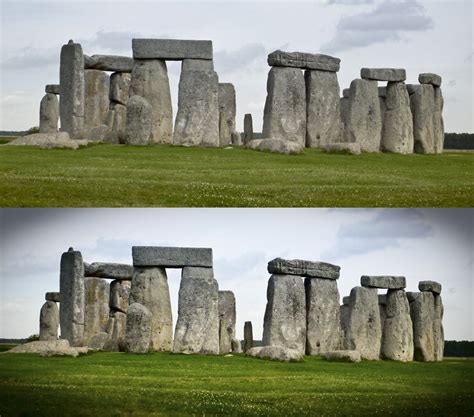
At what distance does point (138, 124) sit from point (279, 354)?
1076 centimetres

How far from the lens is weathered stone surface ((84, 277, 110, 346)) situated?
5019cm

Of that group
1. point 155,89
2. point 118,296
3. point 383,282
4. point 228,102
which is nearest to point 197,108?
point 155,89

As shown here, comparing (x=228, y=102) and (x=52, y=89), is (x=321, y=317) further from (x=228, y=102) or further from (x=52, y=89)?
(x=52, y=89)

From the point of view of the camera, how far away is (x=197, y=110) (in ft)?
157

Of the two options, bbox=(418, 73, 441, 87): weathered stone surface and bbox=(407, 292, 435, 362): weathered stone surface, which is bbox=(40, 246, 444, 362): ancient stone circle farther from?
bbox=(418, 73, 441, 87): weathered stone surface

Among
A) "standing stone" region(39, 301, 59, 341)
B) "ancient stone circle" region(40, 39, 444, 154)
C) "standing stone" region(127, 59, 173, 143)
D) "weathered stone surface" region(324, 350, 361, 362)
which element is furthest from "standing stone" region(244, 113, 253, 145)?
"weathered stone surface" region(324, 350, 361, 362)

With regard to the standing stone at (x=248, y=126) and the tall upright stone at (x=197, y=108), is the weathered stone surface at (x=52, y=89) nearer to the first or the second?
the standing stone at (x=248, y=126)

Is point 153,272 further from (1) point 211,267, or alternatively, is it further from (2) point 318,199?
(2) point 318,199

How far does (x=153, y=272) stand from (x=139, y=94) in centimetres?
842

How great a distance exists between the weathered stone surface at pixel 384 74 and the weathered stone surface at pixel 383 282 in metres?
8.69

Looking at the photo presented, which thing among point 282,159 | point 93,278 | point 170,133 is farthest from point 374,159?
point 93,278

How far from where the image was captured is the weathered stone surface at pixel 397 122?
52500 millimetres

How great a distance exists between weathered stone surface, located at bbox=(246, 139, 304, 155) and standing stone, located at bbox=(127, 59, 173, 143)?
11.2ft

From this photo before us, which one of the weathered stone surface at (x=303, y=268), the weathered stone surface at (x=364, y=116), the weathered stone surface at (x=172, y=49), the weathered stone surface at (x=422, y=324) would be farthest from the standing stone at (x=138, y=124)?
the weathered stone surface at (x=422, y=324)
